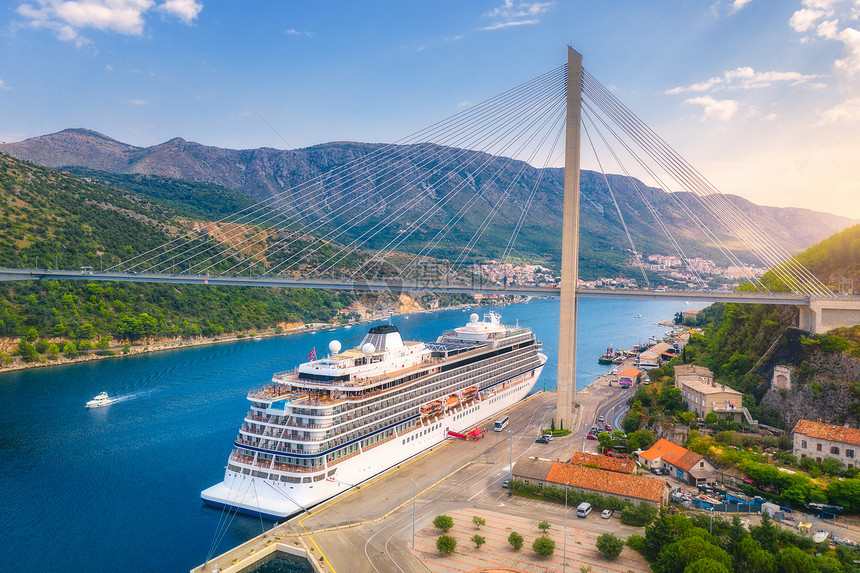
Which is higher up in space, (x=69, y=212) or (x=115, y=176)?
(x=115, y=176)

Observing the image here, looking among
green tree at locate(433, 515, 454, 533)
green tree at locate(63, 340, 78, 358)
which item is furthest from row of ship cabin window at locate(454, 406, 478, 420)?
green tree at locate(63, 340, 78, 358)

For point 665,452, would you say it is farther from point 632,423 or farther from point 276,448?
point 276,448

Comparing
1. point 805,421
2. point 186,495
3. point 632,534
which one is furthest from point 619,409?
point 186,495

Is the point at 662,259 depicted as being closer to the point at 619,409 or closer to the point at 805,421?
the point at 619,409

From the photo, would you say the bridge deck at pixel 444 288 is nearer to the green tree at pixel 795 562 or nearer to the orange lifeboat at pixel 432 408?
the orange lifeboat at pixel 432 408

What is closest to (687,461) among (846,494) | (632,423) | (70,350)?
(846,494)

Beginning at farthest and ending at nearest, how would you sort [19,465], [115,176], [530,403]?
[115,176]
[530,403]
[19,465]
